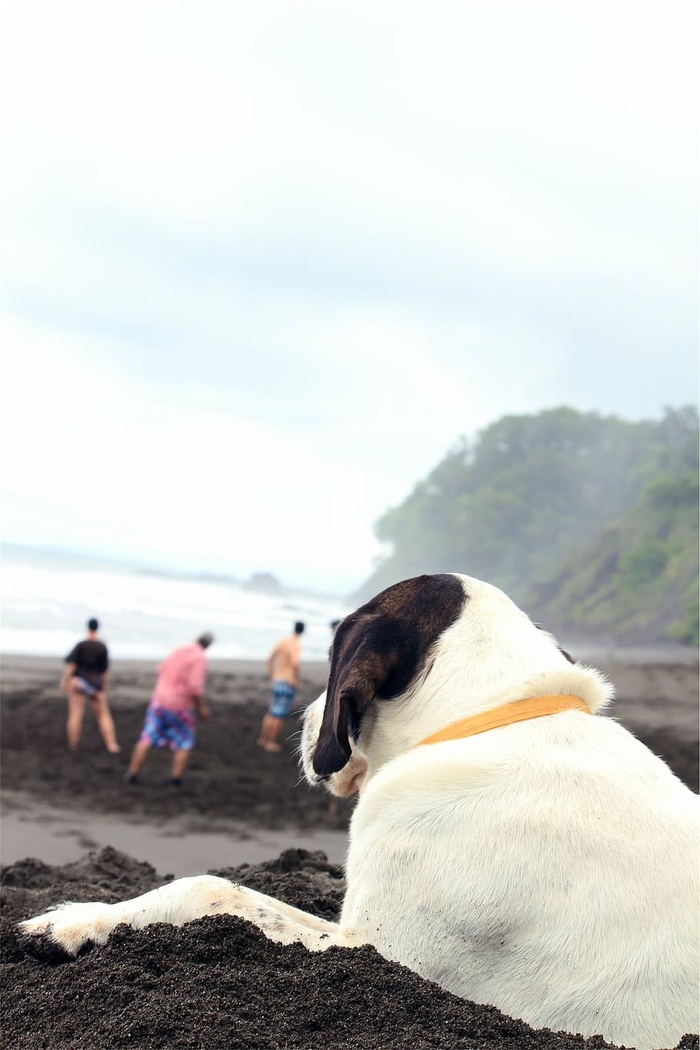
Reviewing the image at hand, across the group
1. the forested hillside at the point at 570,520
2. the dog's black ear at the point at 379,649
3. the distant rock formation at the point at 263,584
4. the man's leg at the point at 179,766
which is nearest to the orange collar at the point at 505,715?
the dog's black ear at the point at 379,649

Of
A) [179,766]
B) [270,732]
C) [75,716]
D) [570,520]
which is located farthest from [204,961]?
[570,520]

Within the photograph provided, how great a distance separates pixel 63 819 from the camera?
34.1 ft

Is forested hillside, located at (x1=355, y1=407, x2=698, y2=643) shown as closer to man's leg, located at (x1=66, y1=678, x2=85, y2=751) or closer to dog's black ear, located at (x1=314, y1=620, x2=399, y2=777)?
man's leg, located at (x1=66, y1=678, x2=85, y2=751)

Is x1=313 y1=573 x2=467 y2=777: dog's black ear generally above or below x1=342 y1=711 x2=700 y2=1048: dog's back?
above

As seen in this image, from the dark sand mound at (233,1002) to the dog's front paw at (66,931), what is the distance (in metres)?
0.06

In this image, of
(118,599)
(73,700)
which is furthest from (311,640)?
(73,700)

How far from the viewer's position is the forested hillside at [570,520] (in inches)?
2032

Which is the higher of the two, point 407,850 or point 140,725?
point 407,850

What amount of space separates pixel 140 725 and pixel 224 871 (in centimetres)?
1178

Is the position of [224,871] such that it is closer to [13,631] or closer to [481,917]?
[481,917]

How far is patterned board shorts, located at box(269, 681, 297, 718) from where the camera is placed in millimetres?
14750

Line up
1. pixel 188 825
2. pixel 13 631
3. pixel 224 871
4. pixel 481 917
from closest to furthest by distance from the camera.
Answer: pixel 481 917
pixel 224 871
pixel 188 825
pixel 13 631

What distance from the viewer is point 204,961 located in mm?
3123

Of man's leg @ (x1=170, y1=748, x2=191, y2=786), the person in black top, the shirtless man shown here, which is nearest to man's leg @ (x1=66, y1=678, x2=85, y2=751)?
the person in black top
